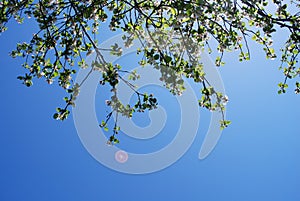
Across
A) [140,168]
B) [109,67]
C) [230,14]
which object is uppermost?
[140,168]

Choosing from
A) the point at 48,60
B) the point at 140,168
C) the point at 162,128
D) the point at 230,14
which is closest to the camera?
the point at 230,14

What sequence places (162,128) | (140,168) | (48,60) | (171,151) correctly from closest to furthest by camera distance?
(48,60)
(162,128)
(171,151)
(140,168)

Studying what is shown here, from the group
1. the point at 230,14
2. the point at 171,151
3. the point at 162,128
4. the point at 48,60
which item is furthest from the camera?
the point at 171,151

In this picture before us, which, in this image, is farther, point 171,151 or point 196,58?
point 171,151

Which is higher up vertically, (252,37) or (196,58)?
(252,37)

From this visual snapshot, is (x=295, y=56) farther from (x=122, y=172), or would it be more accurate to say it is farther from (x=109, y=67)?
(x=122, y=172)

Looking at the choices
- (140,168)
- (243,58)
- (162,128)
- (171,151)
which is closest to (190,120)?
(162,128)

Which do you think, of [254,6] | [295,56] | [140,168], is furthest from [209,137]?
[254,6]

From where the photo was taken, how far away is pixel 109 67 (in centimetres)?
437

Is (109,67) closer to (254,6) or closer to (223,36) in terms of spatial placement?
(223,36)

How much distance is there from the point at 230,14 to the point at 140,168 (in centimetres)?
887

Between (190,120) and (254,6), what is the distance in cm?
615

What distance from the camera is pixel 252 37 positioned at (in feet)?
15.8

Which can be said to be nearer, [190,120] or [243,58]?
[243,58]
